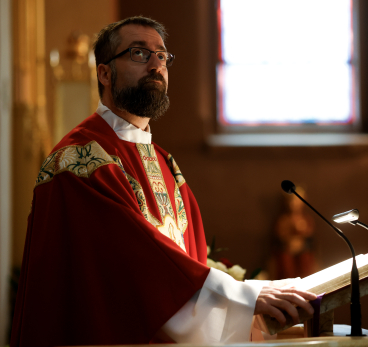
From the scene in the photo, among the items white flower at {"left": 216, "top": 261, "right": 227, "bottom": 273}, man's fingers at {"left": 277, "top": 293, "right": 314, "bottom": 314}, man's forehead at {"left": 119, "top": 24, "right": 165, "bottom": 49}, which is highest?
man's forehead at {"left": 119, "top": 24, "right": 165, "bottom": 49}

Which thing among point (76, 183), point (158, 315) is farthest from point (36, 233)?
point (158, 315)

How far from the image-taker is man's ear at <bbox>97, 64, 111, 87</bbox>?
2002 millimetres

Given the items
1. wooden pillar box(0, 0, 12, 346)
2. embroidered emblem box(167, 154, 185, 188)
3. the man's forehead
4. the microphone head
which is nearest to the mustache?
the man's forehead

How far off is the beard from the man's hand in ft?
2.97

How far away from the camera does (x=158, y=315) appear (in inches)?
53.2

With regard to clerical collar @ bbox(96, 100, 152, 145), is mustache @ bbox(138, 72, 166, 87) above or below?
above

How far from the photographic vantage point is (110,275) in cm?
142

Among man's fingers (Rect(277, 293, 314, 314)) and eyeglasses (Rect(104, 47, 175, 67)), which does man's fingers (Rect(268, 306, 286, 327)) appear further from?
eyeglasses (Rect(104, 47, 175, 67))

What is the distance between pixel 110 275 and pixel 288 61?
4.19 metres

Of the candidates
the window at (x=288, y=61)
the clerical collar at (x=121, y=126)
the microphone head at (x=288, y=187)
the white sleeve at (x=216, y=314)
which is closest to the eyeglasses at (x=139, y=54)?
the clerical collar at (x=121, y=126)

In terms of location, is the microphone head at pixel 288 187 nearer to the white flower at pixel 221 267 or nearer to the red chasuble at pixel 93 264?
the red chasuble at pixel 93 264

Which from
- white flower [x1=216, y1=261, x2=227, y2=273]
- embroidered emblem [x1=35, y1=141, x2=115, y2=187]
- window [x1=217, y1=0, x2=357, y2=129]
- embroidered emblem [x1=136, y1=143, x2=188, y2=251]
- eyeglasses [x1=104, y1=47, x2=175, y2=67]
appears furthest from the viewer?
window [x1=217, y1=0, x2=357, y2=129]

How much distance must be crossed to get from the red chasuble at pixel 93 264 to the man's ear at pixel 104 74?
0.47 meters

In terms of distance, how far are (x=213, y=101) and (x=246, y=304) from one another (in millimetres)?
3718
